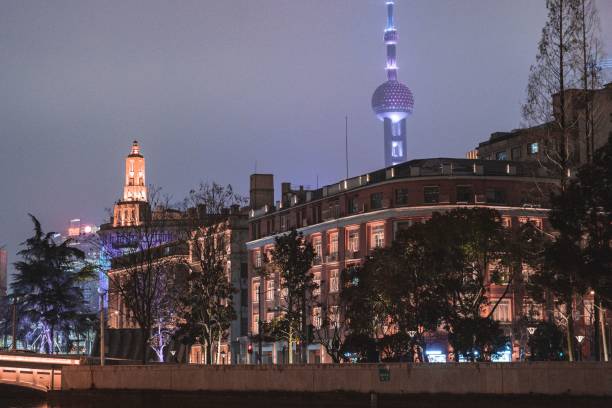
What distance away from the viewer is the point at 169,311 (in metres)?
144

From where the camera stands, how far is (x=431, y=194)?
122875 millimetres

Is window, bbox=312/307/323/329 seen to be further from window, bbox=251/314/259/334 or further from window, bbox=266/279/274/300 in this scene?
window, bbox=251/314/259/334

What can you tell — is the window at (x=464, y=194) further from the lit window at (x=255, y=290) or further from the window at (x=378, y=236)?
the lit window at (x=255, y=290)

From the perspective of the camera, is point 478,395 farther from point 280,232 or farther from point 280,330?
point 280,232

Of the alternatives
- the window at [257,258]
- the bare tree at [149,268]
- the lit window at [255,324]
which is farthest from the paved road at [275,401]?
the window at [257,258]

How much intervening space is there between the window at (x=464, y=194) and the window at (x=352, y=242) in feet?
45.5

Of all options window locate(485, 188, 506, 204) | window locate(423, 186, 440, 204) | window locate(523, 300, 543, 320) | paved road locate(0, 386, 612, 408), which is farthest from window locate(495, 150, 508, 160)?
paved road locate(0, 386, 612, 408)

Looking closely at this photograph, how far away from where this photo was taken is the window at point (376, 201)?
417ft

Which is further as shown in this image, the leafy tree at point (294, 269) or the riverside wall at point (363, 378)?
the leafy tree at point (294, 269)

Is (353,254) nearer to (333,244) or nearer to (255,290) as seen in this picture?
(333,244)

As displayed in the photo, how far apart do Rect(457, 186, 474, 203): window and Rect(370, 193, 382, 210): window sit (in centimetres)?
923

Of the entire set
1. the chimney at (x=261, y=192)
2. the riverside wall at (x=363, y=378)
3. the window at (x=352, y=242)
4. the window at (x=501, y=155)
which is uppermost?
the window at (x=501, y=155)

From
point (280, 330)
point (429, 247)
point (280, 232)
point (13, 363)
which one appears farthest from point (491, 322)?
point (280, 232)

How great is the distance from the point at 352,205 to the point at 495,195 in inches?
678
